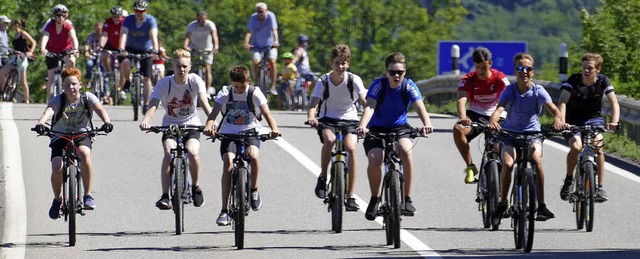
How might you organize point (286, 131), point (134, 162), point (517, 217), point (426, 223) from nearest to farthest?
point (517, 217), point (426, 223), point (134, 162), point (286, 131)

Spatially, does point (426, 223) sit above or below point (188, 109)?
below

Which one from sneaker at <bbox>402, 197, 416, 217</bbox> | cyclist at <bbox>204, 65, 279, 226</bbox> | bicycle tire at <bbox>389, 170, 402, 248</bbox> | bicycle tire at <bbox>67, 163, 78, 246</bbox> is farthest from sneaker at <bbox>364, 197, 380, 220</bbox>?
bicycle tire at <bbox>67, 163, 78, 246</bbox>

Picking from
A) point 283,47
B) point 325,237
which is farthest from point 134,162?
point 283,47

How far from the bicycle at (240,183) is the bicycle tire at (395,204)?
116 centimetres

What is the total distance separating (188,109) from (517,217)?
10.2ft

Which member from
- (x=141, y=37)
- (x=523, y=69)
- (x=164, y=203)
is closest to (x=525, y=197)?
(x=523, y=69)

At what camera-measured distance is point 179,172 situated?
14883mm

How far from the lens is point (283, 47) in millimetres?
105688

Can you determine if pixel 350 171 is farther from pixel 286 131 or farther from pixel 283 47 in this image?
pixel 283 47

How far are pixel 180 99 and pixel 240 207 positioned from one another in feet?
5.44

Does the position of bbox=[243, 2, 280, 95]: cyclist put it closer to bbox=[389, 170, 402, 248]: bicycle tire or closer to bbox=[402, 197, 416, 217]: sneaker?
bbox=[402, 197, 416, 217]: sneaker

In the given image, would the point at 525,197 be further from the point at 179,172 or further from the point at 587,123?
the point at 179,172

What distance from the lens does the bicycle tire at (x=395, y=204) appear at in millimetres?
13812

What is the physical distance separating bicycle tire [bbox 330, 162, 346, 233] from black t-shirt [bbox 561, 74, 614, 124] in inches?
87.3
